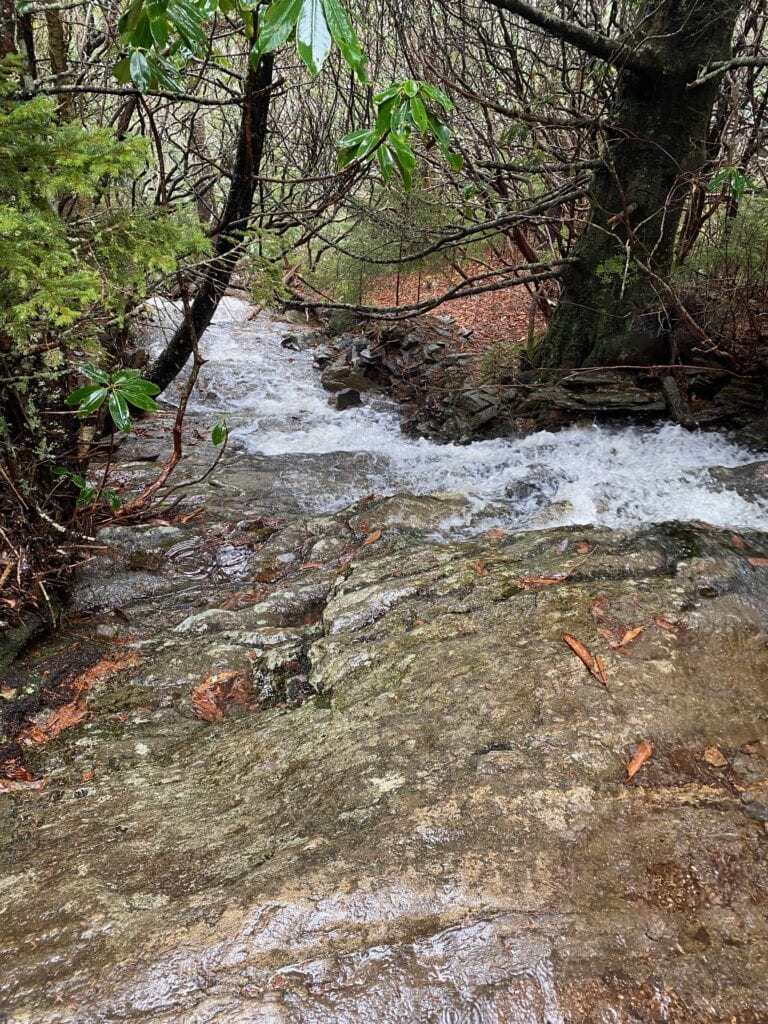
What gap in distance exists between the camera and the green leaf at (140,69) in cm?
224

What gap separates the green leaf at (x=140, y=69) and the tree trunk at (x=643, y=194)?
3915 mm

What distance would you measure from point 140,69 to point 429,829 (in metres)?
2.88

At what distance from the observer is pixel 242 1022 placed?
1168 millimetres

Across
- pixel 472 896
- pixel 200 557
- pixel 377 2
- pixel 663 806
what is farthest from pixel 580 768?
pixel 377 2

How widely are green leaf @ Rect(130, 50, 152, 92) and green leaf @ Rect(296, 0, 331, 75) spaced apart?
4.76ft

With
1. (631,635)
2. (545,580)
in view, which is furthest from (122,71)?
(631,635)

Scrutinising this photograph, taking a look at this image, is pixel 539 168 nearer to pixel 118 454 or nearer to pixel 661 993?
pixel 118 454

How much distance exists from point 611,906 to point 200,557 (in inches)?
133

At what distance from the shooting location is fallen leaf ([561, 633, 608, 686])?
2.18m

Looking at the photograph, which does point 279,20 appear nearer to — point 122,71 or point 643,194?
point 122,71

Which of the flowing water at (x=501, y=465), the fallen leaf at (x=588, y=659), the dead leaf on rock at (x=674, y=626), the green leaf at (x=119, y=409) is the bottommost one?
the flowing water at (x=501, y=465)

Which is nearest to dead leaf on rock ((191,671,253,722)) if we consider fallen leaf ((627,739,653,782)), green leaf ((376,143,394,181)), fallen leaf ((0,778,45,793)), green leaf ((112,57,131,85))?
fallen leaf ((0,778,45,793))

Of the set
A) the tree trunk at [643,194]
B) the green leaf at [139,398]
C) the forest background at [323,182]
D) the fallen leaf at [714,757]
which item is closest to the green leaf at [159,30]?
the forest background at [323,182]

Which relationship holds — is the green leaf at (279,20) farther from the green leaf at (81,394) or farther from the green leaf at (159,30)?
the green leaf at (81,394)
